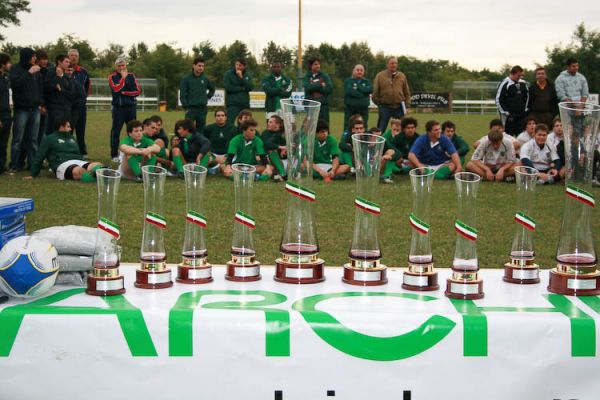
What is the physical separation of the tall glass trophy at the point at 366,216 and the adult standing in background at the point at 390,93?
11.0 meters

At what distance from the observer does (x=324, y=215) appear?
8.05 metres

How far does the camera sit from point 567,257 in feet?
8.54

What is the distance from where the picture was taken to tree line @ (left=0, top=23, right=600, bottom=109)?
144 feet

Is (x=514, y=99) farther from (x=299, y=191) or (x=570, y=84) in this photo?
(x=299, y=191)

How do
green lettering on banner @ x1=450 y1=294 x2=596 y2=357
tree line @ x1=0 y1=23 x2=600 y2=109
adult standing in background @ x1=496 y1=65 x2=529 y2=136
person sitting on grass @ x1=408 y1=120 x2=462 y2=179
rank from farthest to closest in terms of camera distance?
tree line @ x1=0 y1=23 x2=600 y2=109 → adult standing in background @ x1=496 y1=65 x2=529 y2=136 → person sitting on grass @ x1=408 y1=120 x2=462 y2=179 → green lettering on banner @ x1=450 y1=294 x2=596 y2=357

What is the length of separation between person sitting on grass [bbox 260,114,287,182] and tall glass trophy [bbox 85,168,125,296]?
8.29m

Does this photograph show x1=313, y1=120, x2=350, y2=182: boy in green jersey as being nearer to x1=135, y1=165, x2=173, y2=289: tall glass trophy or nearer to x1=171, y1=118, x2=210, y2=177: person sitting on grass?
x1=171, y1=118, x2=210, y2=177: person sitting on grass

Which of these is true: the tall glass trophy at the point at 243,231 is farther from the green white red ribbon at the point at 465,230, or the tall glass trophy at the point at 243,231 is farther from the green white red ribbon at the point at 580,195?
the green white red ribbon at the point at 580,195

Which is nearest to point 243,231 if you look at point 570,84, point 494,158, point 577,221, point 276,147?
point 577,221

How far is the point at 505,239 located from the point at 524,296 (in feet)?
15.0

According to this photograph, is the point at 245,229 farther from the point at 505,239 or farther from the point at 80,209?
the point at 80,209

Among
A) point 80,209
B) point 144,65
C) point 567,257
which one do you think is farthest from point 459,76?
point 567,257

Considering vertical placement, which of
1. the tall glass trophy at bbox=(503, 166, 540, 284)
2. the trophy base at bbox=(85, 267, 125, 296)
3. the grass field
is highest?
the tall glass trophy at bbox=(503, 166, 540, 284)

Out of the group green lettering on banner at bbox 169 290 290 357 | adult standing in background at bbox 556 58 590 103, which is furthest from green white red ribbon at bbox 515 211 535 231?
adult standing in background at bbox 556 58 590 103
